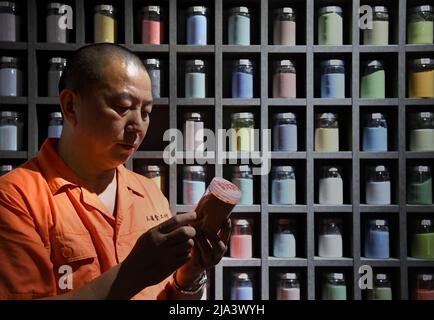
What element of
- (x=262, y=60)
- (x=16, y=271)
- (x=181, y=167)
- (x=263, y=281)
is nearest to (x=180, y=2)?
(x=262, y=60)

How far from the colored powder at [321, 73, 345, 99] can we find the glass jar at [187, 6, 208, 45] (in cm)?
49

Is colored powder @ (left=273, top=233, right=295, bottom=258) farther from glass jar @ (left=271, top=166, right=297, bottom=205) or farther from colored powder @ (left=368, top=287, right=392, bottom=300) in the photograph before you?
colored powder @ (left=368, top=287, right=392, bottom=300)

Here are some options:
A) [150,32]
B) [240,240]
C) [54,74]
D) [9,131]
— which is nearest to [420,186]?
[240,240]

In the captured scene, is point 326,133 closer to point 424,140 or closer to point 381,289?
point 424,140

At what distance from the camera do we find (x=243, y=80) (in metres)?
1.74

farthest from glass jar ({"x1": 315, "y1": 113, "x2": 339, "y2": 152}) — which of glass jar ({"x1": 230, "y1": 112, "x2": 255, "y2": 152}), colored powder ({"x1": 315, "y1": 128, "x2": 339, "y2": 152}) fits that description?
glass jar ({"x1": 230, "y1": 112, "x2": 255, "y2": 152})

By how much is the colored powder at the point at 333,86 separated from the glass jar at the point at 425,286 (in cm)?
76

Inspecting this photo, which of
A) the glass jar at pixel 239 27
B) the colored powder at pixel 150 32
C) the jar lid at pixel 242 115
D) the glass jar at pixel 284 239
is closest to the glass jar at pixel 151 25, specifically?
the colored powder at pixel 150 32

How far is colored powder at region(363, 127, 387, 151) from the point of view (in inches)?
68.6

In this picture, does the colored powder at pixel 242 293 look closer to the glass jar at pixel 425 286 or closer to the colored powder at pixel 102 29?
the glass jar at pixel 425 286

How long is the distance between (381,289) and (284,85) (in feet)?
2.83

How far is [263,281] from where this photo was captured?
1.69 meters

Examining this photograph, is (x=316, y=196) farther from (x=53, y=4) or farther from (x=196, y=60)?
(x=53, y=4)

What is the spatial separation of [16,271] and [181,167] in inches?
35.9
